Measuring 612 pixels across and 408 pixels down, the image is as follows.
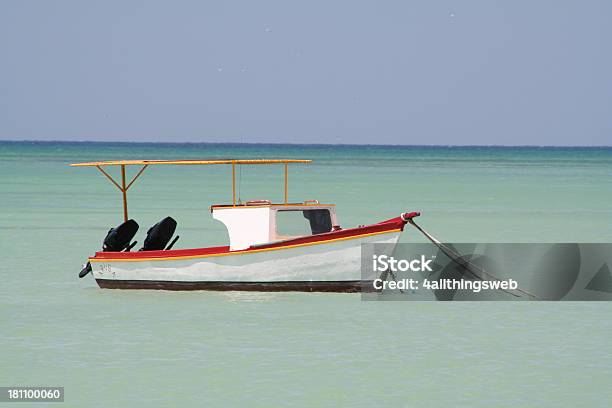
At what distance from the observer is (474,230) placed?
3619 centimetres

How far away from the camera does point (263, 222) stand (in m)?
20.4

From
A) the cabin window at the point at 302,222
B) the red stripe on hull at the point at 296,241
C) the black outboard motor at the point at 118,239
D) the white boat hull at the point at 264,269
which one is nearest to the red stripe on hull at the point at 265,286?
the white boat hull at the point at 264,269

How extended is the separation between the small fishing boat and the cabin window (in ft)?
0.06

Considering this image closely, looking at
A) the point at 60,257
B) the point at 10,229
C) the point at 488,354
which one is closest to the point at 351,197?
the point at 10,229

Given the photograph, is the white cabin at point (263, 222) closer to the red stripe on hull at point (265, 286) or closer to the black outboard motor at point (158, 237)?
the red stripe on hull at point (265, 286)

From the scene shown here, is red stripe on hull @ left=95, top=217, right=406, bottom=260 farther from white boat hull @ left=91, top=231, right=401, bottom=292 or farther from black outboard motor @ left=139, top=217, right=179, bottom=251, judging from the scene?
black outboard motor @ left=139, top=217, right=179, bottom=251

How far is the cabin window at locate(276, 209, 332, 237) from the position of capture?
20.6 meters

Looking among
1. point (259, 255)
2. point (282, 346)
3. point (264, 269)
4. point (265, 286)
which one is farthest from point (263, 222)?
point (282, 346)

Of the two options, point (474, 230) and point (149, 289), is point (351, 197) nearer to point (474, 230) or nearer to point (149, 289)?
point (474, 230)

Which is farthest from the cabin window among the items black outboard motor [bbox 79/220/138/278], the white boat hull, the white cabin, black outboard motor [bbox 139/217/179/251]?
black outboard motor [bbox 79/220/138/278]

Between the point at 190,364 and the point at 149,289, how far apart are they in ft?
19.1

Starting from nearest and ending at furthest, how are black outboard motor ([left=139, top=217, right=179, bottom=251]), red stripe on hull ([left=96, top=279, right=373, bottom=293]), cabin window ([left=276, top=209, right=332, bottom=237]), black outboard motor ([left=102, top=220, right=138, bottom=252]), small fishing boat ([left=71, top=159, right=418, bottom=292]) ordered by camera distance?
1. small fishing boat ([left=71, top=159, right=418, bottom=292])
2. red stripe on hull ([left=96, top=279, right=373, bottom=293])
3. cabin window ([left=276, top=209, right=332, bottom=237])
4. black outboard motor ([left=102, top=220, right=138, bottom=252])
5. black outboard motor ([left=139, top=217, right=179, bottom=251])

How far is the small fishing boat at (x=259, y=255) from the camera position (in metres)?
19.6

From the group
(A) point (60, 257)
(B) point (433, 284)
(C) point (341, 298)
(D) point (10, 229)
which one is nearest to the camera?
(C) point (341, 298)
